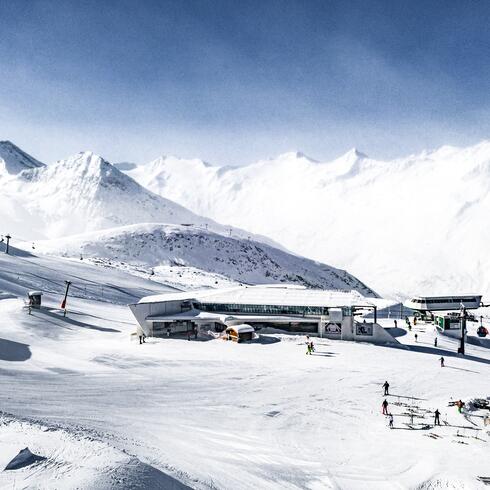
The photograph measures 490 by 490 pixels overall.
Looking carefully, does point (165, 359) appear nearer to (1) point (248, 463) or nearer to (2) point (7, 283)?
(1) point (248, 463)

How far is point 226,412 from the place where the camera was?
29172 millimetres

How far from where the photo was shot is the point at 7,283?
214 ft

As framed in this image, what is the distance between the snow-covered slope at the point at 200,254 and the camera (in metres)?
149

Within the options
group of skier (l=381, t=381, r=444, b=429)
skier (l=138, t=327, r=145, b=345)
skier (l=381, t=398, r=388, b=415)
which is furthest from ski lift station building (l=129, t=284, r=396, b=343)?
skier (l=381, t=398, r=388, b=415)

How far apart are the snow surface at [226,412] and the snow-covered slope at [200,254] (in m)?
95.1

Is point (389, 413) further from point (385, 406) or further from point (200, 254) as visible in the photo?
point (200, 254)

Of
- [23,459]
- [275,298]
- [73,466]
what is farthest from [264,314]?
[23,459]

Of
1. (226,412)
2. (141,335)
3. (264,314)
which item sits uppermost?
(264,314)

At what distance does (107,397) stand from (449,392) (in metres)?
24.2

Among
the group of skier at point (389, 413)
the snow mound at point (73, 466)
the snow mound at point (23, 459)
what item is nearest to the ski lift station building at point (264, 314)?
the group of skier at point (389, 413)

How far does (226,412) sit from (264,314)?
1154 inches

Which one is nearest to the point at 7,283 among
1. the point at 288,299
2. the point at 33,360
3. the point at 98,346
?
the point at 98,346

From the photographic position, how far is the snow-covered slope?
14900cm

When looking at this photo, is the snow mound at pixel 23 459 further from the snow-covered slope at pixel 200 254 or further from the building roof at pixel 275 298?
the snow-covered slope at pixel 200 254
